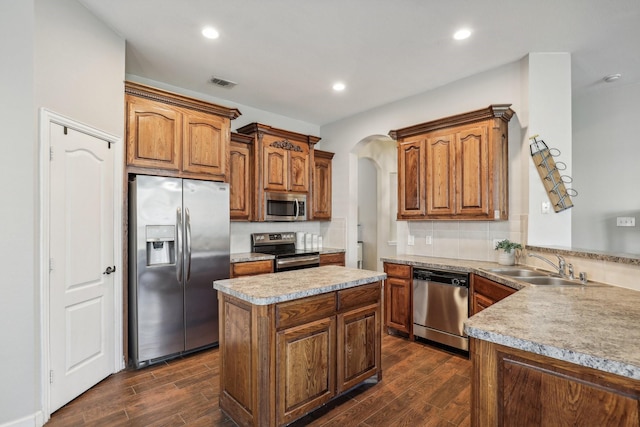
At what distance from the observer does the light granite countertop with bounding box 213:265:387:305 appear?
6.31ft

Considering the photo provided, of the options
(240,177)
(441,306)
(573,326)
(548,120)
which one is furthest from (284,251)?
(573,326)

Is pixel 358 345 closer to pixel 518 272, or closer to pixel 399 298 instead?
pixel 399 298

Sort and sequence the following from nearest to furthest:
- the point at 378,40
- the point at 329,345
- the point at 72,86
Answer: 1. the point at 329,345
2. the point at 72,86
3. the point at 378,40

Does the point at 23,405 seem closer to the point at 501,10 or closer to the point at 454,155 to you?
the point at 454,155

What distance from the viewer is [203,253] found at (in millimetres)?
3330

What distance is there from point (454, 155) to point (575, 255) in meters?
1.45

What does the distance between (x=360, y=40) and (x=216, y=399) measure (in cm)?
324

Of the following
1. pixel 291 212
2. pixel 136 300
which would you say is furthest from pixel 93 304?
pixel 291 212

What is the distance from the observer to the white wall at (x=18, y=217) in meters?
1.98

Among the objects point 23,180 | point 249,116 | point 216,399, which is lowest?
point 216,399

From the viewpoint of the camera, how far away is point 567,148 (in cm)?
306

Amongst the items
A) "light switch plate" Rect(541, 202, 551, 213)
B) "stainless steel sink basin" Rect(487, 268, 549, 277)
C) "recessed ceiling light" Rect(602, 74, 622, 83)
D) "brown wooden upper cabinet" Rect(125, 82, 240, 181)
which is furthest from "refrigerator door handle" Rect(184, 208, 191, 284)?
"recessed ceiling light" Rect(602, 74, 622, 83)

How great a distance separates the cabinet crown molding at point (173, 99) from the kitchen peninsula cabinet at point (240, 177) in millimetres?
506

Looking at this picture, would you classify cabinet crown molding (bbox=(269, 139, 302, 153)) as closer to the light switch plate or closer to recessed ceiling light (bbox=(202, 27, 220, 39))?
recessed ceiling light (bbox=(202, 27, 220, 39))
